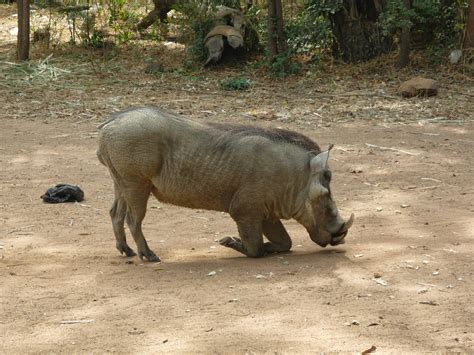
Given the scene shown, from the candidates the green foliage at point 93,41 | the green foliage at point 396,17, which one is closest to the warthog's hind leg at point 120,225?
the green foliage at point 396,17

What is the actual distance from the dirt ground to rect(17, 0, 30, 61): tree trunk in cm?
271

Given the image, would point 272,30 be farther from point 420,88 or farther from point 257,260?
point 257,260

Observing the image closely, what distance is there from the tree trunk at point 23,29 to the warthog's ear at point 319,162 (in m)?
10.1

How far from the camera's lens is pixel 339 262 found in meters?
5.68

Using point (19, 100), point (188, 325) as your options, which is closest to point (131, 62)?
point (19, 100)

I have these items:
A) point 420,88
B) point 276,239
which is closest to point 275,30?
point 420,88

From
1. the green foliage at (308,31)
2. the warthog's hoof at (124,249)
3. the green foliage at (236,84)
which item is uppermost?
the green foliage at (308,31)

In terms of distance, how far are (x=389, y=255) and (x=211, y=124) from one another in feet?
5.33

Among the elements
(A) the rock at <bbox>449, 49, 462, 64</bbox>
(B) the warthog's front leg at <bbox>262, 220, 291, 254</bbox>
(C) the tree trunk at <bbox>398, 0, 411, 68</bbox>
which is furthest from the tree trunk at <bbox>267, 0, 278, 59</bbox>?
(B) the warthog's front leg at <bbox>262, 220, 291, 254</bbox>

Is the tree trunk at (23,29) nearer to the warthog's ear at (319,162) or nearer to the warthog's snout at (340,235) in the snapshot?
the warthog's ear at (319,162)

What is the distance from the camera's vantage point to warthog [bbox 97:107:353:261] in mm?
5957

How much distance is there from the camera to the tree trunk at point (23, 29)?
585 inches

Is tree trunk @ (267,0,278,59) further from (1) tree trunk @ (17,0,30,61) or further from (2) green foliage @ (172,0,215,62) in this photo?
(1) tree trunk @ (17,0,30,61)

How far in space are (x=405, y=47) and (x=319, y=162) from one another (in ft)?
26.2
